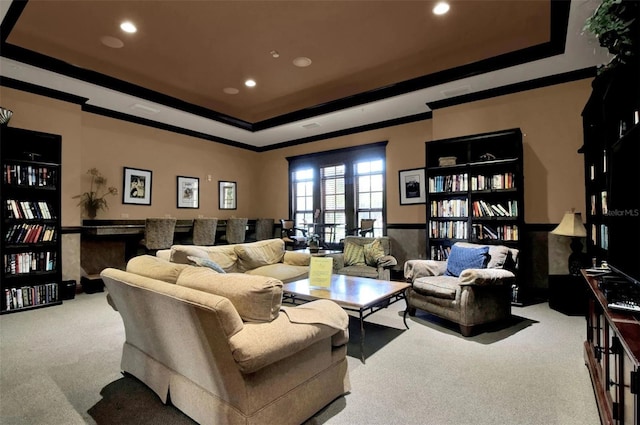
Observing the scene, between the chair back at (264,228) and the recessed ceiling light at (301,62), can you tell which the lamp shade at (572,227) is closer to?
the recessed ceiling light at (301,62)

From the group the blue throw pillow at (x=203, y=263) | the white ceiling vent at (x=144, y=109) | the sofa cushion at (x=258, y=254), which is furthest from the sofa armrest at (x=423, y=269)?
the white ceiling vent at (x=144, y=109)

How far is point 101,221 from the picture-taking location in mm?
5441

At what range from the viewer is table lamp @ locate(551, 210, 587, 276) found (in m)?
3.71

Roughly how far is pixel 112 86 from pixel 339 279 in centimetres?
421

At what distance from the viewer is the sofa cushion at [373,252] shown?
16.1ft

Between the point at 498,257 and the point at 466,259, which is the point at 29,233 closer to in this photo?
the point at 466,259

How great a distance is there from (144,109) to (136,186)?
1.39 m

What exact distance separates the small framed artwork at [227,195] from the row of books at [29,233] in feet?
11.1

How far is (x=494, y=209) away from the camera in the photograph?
14.9 feet

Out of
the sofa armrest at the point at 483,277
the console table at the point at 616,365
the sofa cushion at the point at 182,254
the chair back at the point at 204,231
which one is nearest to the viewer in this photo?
the console table at the point at 616,365

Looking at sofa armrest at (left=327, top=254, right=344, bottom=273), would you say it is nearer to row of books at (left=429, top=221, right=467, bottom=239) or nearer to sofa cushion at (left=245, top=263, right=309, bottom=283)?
sofa cushion at (left=245, top=263, right=309, bottom=283)

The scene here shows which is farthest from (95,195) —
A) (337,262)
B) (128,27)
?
(337,262)

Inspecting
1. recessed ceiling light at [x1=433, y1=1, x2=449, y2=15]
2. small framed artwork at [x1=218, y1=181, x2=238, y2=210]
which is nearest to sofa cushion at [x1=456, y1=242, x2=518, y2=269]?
recessed ceiling light at [x1=433, y1=1, x2=449, y2=15]

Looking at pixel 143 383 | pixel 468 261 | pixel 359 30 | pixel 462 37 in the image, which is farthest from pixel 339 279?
pixel 462 37
